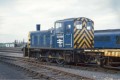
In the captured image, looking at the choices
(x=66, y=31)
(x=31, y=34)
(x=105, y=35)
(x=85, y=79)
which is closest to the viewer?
(x=85, y=79)

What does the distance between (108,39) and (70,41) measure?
17.5 feet

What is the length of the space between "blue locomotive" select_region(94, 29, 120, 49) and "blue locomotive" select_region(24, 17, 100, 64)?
2.98 metres

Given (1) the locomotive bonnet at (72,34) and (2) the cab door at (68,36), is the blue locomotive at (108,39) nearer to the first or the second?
(1) the locomotive bonnet at (72,34)

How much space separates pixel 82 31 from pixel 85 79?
8.19m

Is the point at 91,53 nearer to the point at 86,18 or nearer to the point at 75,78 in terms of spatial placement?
the point at 86,18

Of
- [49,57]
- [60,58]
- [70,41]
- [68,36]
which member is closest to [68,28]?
[68,36]

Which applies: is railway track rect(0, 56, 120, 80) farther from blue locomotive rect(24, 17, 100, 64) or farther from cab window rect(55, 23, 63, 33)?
cab window rect(55, 23, 63, 33)

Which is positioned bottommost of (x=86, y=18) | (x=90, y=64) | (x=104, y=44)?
(x=90, y=64)

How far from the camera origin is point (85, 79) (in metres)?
12.6

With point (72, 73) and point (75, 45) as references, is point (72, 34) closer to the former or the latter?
point (75, 45)

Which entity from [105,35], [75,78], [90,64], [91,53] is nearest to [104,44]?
[105,35]

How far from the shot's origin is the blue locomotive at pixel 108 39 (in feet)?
75.6

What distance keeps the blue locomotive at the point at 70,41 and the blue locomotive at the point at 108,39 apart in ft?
9.78

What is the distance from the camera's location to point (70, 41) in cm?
1997
